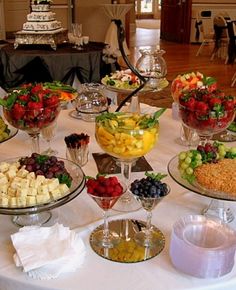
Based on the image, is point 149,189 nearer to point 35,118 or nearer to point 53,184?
point 53,184

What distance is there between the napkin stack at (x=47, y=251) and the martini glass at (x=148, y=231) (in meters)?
0.16

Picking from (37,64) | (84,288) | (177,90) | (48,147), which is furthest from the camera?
(37,64)

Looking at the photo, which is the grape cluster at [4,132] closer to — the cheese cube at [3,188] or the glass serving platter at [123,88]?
the cheese cube at [3,188]

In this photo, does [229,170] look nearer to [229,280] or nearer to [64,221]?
[229,280]

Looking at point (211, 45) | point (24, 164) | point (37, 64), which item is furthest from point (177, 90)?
point (211, 45)

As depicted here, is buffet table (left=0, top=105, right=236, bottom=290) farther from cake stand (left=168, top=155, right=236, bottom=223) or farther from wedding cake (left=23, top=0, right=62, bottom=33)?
wedding cake (left=23, top=0, right=62, bottom=33)

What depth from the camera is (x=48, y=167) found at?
1.14 m

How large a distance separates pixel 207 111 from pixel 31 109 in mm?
607

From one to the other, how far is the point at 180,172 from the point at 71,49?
2.91 meters

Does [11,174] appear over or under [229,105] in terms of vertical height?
under

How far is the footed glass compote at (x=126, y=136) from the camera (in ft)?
3.87

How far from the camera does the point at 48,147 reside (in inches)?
66.0

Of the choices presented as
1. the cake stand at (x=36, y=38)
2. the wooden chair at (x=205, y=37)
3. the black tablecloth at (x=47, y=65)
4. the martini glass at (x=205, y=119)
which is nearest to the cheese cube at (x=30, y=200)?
the martini glass at (x=205, y=119)

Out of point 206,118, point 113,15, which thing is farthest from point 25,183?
point 113,15
